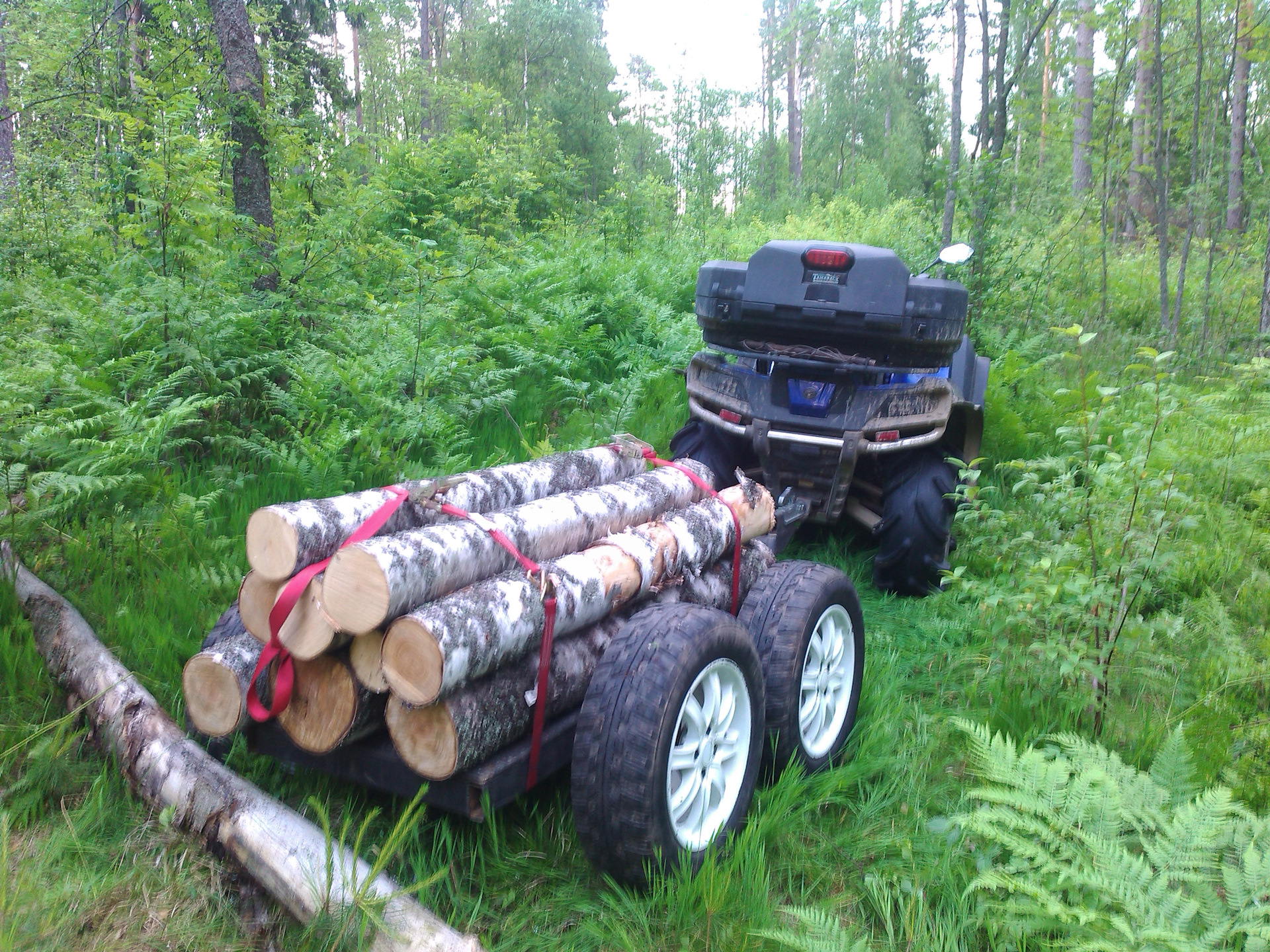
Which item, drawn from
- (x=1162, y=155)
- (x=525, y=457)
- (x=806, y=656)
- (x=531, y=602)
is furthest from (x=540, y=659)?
(x=1162, y=155)

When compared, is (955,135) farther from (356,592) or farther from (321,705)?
(321,705)

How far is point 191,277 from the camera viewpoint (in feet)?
19.0

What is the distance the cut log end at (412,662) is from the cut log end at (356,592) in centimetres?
7

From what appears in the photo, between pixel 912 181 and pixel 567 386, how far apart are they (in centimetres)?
2085

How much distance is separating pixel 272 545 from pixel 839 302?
3.15m

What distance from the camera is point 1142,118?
8.90m

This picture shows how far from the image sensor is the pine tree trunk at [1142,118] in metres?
9.48

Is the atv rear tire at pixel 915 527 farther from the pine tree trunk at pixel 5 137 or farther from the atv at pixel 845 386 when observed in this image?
the pine tree trunk at pixel 5 137

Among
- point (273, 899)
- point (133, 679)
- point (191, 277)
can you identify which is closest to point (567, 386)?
point (191, 277)

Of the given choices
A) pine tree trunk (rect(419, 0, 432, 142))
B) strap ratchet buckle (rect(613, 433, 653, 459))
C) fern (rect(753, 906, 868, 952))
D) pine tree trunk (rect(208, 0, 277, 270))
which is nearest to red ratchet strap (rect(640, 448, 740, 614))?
strap ratchet buckle (rect(613, 433, 653, 459))

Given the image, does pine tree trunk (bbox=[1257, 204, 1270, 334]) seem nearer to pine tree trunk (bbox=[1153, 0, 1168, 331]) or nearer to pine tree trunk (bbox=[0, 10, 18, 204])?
pine tree trunk (bbox=[1153, 0, 1168, 331])

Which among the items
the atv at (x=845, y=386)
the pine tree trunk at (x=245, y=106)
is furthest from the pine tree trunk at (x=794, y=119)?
the atv at (x=845, y=386)

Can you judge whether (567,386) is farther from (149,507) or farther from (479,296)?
(149,507)

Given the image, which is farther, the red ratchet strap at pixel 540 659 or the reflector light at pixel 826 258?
the reflector light at pixel 826 258
